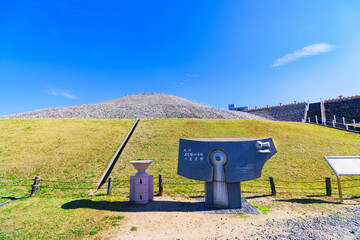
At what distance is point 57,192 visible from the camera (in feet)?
36.7

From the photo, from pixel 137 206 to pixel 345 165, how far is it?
12743 mm

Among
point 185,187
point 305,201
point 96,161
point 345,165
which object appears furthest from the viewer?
point 96,161

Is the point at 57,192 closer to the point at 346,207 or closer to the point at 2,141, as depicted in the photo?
the point at 2,141

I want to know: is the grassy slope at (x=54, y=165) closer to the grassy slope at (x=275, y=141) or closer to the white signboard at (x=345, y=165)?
the grassy slope at (x=275, y=141)

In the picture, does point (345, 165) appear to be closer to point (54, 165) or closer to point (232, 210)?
point (232, 210)

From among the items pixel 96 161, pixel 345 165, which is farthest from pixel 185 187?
pixel 345 165

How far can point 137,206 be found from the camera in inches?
353

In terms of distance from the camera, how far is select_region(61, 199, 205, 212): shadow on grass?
8539mm

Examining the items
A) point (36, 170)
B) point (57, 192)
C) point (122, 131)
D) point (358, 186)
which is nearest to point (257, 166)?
point (358, 186)

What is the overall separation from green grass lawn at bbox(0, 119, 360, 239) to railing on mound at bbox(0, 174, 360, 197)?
0.07 meters

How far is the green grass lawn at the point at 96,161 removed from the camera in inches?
285

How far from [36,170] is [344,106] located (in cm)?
5823

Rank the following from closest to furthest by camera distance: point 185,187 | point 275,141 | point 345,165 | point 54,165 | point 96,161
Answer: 1. point 345,165
2. point 185,187
3. point 54,165
4. point 96,161
5. point 275,141

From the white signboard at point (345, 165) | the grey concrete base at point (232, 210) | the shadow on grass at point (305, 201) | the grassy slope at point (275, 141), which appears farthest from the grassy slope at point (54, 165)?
the white signboard at point (345, 165)
